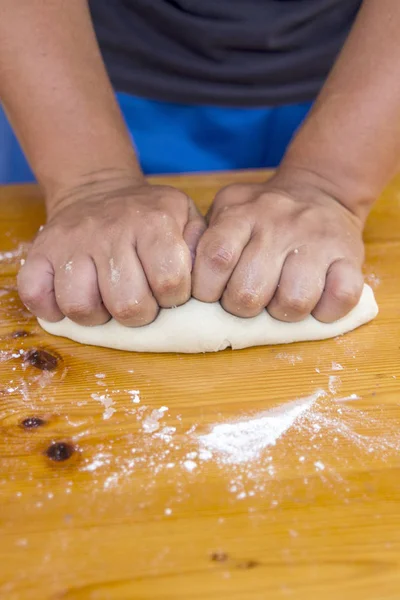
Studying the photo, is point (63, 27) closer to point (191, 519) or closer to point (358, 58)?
point (358, 58)

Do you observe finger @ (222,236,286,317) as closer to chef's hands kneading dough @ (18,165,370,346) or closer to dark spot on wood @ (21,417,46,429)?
chef's hands kneading dough @ (18,165,370,346)

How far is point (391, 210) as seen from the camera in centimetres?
123

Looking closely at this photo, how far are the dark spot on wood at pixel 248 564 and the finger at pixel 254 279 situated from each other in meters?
0.38

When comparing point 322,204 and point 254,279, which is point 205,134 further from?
point 254,279

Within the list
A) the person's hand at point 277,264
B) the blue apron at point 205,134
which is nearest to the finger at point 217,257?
the person's hand at point 277,264

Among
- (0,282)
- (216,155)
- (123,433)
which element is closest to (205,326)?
(123,433)

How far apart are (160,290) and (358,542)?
44 cm

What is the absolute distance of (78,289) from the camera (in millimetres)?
876

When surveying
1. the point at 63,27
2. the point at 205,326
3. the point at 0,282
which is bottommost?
the point at 0,282

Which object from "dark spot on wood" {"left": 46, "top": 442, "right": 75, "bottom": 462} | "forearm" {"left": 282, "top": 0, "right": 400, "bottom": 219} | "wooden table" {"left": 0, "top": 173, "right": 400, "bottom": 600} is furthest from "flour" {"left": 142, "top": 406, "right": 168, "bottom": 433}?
"forearm" {"left": 282, "top": 0, "right": 400, "bottom": 219}

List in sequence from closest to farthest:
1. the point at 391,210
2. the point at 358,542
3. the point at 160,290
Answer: the point at 358,542 → the point at 160,290 → the point at 391,210

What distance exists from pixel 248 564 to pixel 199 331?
1.19 ft

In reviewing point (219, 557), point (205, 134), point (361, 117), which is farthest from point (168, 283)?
point (205, 134)

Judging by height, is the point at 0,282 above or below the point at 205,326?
below
